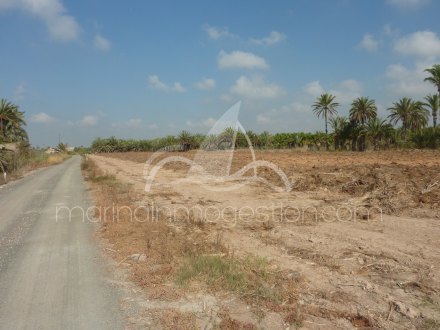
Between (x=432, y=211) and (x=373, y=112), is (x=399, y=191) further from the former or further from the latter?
(x=373, y=112)

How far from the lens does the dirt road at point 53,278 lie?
4848 mm

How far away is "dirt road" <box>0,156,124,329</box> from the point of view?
4848 millimetres

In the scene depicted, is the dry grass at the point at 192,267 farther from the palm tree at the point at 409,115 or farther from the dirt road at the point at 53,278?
the palm tree at the point at 409,115

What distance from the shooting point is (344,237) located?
8.37 m

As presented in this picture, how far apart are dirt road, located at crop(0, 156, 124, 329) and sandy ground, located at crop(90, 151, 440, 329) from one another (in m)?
1.99

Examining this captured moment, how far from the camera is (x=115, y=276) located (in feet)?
21.0

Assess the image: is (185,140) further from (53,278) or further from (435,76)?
(53,278)

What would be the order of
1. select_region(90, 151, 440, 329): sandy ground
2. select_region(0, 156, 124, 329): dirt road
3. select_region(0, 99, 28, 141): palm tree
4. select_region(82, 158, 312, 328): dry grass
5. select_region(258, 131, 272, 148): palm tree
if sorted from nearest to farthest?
select_region(0, 156, 124, 329): dirt road < select_region(90, 151, 440, 329): sandy ground < select_region(82, 158, 312, 328): dry grass < select_region(0, 99, 28, 141): palm tree < select_region(258, 131, 272, 148): palm tree

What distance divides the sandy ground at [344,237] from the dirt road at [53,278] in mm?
1993

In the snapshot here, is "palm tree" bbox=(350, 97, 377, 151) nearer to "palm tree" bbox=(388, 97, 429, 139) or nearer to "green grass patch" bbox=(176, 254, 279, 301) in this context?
"palm tree" bbox=(388, 97, 429, 139)

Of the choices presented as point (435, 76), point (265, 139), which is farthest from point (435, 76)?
point (265, 139)

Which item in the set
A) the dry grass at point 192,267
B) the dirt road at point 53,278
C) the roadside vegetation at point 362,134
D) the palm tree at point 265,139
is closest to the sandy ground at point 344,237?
the dry grass at point 192,267

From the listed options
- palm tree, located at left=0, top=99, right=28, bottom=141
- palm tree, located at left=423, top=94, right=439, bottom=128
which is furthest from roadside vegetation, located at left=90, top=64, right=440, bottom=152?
palm tree, located at left=0, top=99, right=28, bottom=141

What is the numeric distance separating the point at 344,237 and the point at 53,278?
5.87 m
